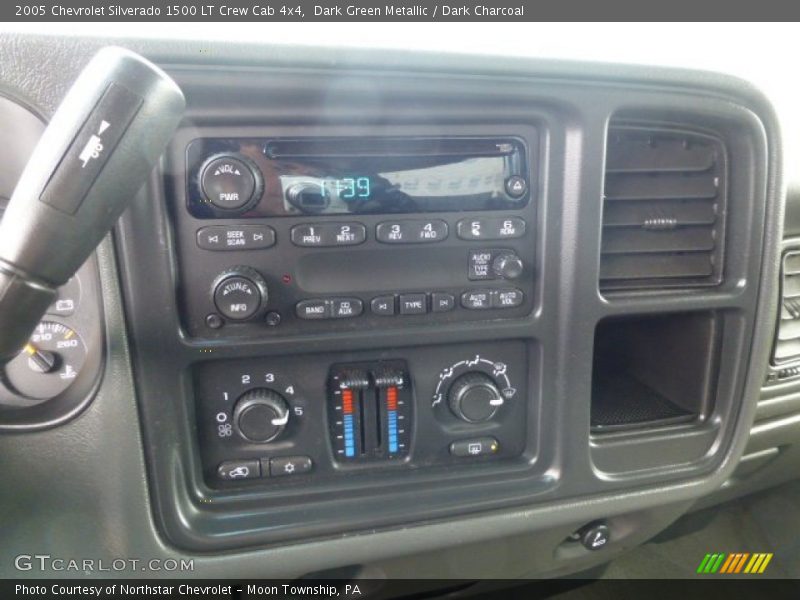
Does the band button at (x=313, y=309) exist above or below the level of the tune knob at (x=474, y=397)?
above

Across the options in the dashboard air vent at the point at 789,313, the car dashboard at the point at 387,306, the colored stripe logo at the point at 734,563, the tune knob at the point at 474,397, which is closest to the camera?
the car dashboard at the point at 387,306

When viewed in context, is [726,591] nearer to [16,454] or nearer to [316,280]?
[316,280]

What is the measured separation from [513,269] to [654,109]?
11.1 inches

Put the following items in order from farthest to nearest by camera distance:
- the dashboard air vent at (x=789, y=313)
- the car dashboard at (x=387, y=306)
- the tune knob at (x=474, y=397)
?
the dashboard air vent at (x=789, y=313) → the tune knob at (x=474, y=397) → the car dashboard at (x=387, y=306)

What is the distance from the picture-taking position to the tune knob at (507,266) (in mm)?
826

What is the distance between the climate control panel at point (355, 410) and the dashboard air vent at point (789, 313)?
652mm

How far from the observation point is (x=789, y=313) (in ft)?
4.12

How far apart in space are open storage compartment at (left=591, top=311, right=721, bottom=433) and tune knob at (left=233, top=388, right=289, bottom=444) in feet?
1.57

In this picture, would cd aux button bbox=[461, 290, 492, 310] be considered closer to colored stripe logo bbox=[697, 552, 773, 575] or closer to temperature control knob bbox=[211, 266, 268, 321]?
temperature control knob bbox=[211, 266, 268, 321]

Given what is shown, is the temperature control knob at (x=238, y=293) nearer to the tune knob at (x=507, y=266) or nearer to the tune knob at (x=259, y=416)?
the tune knob at (x=259, y=416)

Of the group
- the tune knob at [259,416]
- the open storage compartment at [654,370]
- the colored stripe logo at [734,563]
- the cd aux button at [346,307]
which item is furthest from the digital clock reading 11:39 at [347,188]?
the colored stripe logo at [734,563]

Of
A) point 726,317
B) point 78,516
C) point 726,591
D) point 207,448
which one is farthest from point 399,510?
point 726,591

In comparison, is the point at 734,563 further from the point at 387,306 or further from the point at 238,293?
the point at 238,293

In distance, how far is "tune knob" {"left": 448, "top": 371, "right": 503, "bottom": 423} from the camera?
87 centimetres
